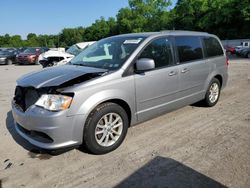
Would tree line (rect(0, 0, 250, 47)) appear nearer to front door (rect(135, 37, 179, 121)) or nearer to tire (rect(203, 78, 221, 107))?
tire (rect(203, 78, 221, 107))

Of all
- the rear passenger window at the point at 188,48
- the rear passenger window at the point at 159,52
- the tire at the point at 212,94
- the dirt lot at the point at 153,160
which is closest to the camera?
the dirt lot at the point at 153,160

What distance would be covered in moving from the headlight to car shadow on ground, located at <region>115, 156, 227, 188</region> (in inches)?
47.9

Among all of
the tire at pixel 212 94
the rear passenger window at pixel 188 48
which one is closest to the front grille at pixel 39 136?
the rear passenger window at pixel 188 48

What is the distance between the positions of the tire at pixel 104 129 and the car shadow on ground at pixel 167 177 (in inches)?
27.7

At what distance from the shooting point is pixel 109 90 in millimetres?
3756

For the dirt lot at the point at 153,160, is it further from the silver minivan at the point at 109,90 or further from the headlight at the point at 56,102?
the headlight at the point at 56,102

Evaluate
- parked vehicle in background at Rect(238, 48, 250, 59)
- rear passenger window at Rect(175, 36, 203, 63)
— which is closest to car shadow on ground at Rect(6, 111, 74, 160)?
rear passenger window at Rect(175, 36, 203, 63)

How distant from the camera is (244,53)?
24.2 metres

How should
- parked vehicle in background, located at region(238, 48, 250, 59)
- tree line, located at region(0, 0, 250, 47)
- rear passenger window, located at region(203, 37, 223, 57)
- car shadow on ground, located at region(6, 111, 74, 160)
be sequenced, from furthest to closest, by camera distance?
tree line, located at region(0, 0, 250, 47), parked vehicle in background, located at region(238, 48, 250, 59), rear passenger window, located at region(203, 37, 223, 57), car shadow on ground, located at region(6, 111, 74, 160)

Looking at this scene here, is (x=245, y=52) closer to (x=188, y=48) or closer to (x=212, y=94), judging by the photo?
(x=212, y=94)

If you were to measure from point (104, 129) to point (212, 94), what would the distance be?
127 inches

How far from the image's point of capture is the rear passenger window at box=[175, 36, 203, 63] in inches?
196

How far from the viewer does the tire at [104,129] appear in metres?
3.63

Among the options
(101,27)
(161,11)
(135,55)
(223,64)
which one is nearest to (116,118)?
(135,55)
